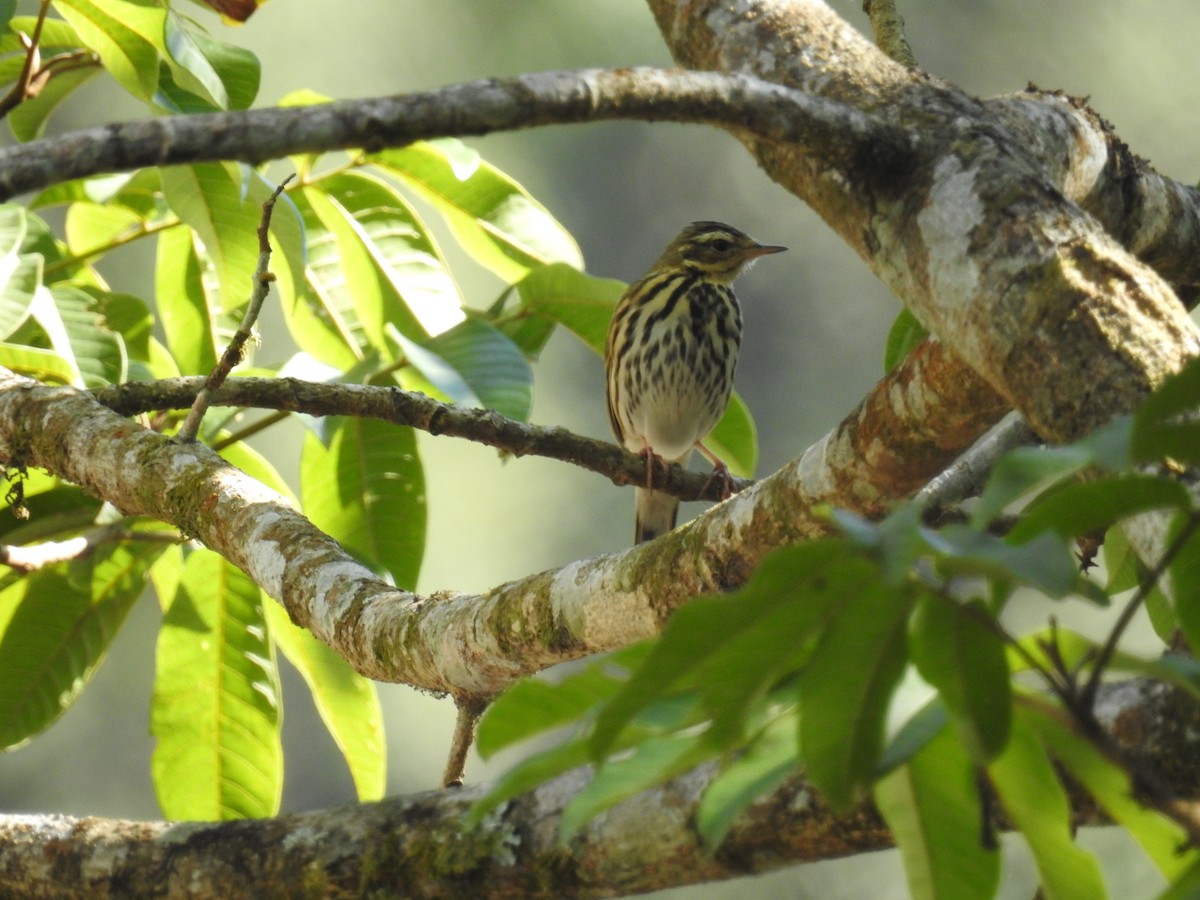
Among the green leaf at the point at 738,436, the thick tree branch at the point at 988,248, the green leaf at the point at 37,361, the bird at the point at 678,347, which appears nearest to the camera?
the thick tree branch at the point at 988,248

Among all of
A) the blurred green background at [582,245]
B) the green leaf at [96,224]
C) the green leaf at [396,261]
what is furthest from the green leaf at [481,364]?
the blurred green background at [582,245]

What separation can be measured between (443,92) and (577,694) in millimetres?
520

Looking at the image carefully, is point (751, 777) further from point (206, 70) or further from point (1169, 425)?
point (206, 70)

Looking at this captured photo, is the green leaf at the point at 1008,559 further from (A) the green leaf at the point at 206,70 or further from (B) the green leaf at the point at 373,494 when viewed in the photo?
(B) the green leaf at the point at 373,494

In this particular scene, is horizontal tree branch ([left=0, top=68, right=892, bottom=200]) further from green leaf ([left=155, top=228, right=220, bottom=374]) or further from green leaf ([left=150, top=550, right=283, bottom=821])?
green leaf ([left=155, top=228, right=220, bottom=374])

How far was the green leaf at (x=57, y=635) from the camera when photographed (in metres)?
2.59

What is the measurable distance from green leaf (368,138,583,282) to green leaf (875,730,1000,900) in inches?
87.4

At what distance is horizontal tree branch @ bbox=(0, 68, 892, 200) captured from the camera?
3.09 feet

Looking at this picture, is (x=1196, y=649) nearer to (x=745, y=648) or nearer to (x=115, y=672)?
(x=745, y=648)

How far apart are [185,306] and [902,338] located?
174 cm

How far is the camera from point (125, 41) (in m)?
2.41

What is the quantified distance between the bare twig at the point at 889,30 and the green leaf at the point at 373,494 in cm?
118

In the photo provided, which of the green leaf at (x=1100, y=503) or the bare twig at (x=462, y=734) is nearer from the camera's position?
the green leaf at (x=1100, y=503)

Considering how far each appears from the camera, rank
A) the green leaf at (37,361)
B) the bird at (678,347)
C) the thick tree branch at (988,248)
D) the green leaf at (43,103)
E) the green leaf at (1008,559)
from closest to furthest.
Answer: the green leaf at (1008,559)
the thick tree branch at (988,248)
the green leaf at (37,361)
the green leaf at (43,103)
the bird at (678,347)
